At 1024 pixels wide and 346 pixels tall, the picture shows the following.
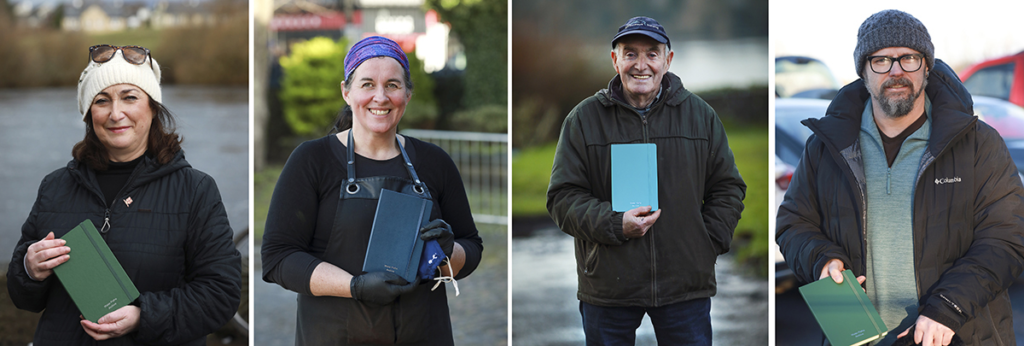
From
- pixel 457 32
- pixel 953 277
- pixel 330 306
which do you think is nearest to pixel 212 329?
pixel 330 306

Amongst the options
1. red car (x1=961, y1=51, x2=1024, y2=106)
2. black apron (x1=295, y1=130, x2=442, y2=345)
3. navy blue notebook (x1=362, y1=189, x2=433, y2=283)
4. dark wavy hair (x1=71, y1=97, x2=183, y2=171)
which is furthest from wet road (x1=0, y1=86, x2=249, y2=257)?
red car (x1=961, y1=51, x2=1024, y2=106)

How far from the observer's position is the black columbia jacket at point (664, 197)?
299cm

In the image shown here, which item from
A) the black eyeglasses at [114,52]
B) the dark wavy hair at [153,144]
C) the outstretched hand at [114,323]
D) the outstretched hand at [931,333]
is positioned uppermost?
the black eyeglasses at [114,52]

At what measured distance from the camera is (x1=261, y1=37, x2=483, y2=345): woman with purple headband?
99.1 inches

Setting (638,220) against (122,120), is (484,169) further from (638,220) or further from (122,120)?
(122,120)

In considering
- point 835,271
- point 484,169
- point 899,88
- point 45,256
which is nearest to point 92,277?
point 45,256

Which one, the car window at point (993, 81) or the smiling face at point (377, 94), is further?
the car window at point (993, 81)

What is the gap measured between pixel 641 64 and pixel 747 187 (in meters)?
1.66

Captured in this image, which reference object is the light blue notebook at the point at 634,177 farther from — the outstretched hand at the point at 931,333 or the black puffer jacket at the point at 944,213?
the outstretched hand at the point at 931,333

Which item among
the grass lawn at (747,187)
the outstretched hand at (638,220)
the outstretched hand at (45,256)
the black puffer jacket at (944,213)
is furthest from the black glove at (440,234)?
the grass lawn at (747,187)

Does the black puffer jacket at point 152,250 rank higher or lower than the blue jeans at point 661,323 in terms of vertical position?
higher

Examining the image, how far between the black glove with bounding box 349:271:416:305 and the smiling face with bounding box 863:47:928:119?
6.50 ft

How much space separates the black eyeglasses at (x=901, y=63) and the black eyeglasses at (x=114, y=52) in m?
2.79

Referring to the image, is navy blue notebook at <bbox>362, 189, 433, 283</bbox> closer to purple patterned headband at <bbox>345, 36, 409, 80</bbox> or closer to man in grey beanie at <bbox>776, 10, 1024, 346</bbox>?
purple patterned headband at <bbox>345, 36, 409, 80</bbox>
